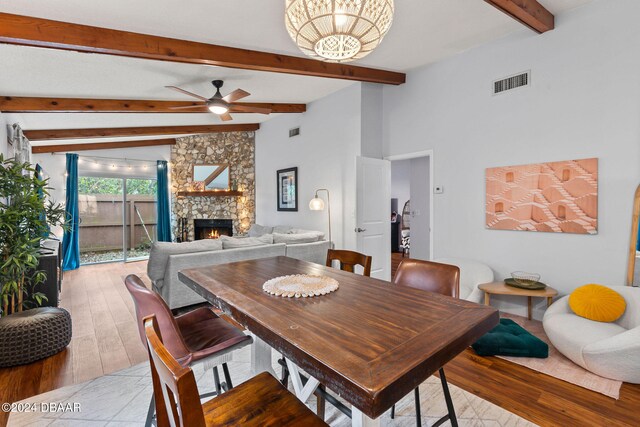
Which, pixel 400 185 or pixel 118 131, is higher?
pixel 118 131

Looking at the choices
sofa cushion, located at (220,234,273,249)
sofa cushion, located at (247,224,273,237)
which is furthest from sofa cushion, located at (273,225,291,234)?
sofa cushion, located at (220,234,273,249)

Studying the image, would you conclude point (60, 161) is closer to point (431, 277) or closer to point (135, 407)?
point (135, 407)

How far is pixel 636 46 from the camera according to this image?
8.55 ft

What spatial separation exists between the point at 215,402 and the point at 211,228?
21.6 feet

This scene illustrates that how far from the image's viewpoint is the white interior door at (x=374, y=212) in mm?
4258

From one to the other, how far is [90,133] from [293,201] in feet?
11.9

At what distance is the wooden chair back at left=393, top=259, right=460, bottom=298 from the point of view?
1.79m

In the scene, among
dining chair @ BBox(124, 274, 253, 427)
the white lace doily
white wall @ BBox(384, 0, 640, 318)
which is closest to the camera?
dining chair @ BBox(124, 274, 253, 427)

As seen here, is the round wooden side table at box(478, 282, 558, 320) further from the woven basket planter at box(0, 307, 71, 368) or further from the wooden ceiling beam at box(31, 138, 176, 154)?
the wooden ceiling beam at box(31, 138, 176, 154)

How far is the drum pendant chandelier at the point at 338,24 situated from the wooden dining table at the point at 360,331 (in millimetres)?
1282

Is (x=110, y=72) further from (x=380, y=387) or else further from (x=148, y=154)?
(x=148, y=154)

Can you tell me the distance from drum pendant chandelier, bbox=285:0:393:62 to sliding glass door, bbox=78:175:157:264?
267 inches

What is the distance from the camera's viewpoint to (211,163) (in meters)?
7.19

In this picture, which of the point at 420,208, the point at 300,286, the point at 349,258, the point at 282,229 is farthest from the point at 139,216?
the point at 300,286
